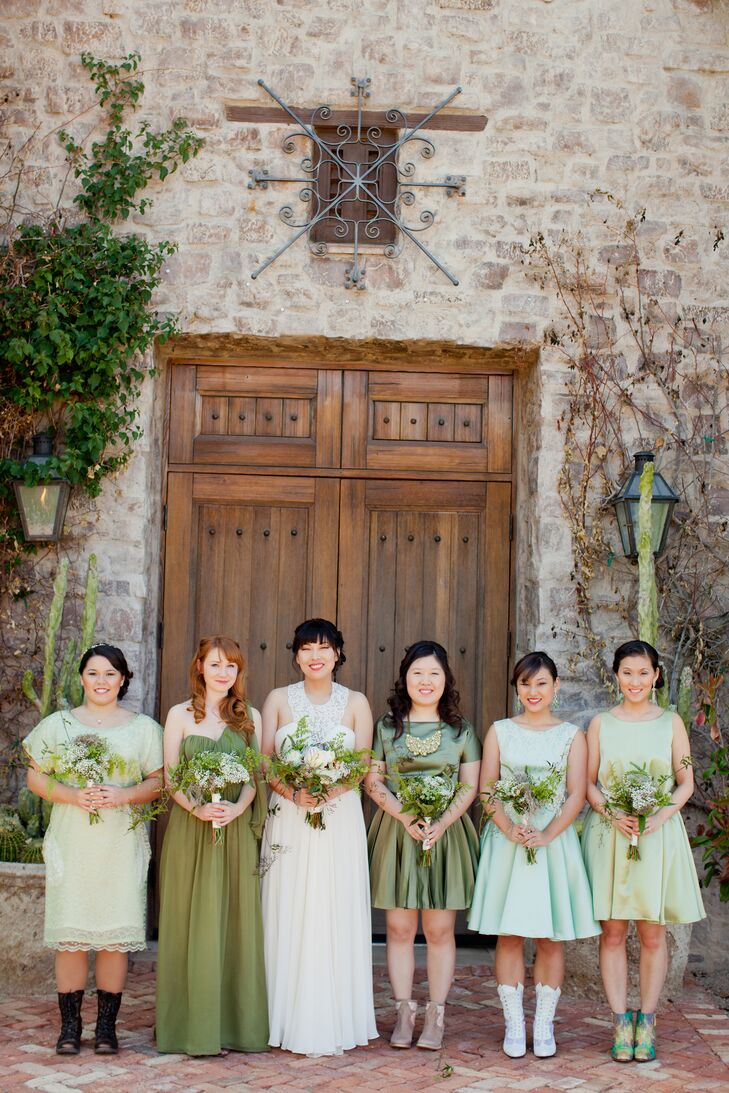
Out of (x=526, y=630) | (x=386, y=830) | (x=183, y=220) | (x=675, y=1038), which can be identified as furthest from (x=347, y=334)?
(x=675, y=1038)

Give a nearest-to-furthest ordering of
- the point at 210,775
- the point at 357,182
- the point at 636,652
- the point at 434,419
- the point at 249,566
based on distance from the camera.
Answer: the point at 210,775, the point at 636,652, the point at 357,182, the point at 249,566, the point at 434,419

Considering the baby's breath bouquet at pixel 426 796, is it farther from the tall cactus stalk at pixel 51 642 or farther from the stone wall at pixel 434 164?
the tall cactus stalk at pixel 51 642

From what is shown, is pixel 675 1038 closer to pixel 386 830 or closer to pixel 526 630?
pixel 386 830

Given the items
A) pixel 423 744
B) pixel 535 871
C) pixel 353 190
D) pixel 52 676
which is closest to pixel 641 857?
pixel 535 871

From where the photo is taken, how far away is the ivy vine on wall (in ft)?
19.4

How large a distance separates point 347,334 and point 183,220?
3.51 ft

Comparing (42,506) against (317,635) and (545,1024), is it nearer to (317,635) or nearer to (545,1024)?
(317,635)

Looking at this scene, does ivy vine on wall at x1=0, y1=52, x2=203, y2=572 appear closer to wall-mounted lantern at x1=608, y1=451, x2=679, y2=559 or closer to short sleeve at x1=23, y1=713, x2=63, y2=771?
short sleeve at x1=23, y1=713, x2=63, y2=771

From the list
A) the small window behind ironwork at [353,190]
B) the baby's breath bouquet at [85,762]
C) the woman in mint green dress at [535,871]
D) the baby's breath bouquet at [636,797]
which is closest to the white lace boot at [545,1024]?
the woman in mint green dress at [535,871]

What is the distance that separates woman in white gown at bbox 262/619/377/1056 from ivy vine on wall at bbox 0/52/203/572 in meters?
1.92

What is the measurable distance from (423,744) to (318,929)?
2.72ft

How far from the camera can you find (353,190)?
624 cm

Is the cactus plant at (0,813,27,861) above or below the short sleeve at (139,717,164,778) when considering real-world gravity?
below

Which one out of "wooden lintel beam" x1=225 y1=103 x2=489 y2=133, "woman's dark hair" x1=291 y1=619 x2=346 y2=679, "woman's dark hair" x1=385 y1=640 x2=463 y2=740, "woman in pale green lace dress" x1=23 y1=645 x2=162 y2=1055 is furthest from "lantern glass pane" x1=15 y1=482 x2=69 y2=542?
"wooden lintel beam" x1=225 y1=103 x2=489 y2=133
